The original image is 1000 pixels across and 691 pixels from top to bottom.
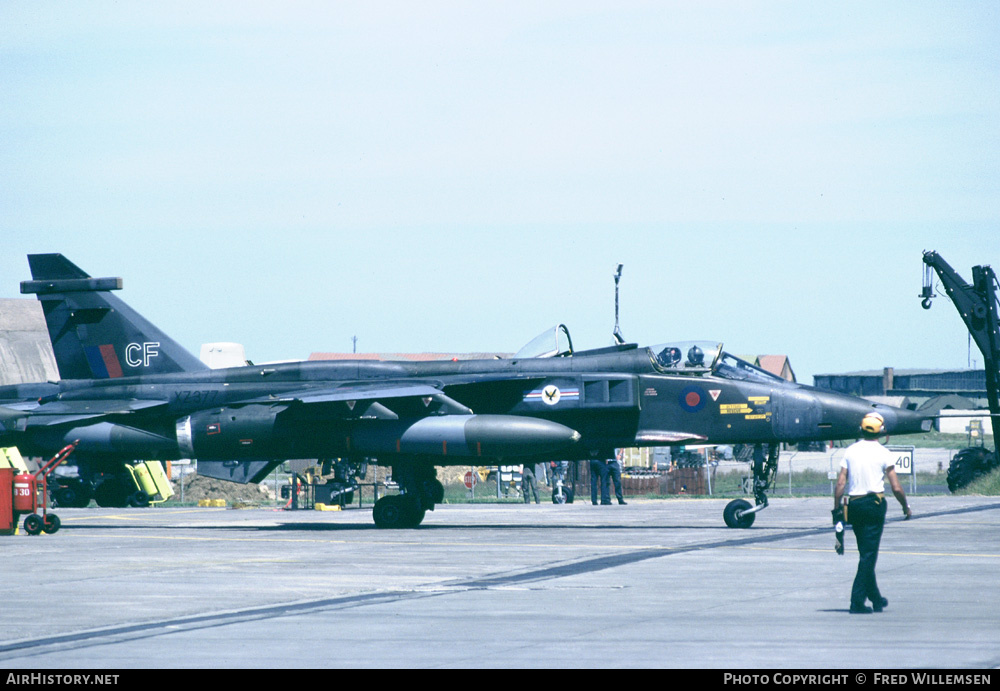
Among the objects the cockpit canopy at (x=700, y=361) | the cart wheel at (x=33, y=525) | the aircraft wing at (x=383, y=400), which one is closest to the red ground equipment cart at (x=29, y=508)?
the cart wheel at (x=33, y=525)

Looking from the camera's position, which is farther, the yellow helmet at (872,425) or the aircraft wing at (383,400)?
the aircraft wing at (383,400)

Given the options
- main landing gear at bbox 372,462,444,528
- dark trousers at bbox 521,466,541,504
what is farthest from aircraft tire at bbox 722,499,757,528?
dark trousers at bbox 521,466,541,504

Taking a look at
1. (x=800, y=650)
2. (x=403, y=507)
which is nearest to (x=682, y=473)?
(x=403, y=507)

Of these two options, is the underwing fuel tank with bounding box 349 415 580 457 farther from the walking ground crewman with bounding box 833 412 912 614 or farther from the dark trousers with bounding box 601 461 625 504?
the dark trousers with bounding box 601 461 625 504

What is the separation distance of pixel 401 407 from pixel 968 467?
1836 centimetres

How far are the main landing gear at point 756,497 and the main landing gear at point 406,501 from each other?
5473mm

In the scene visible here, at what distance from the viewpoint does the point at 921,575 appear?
44.2ft

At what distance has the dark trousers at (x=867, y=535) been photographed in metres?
10.5

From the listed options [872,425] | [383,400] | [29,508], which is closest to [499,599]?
[872,425]

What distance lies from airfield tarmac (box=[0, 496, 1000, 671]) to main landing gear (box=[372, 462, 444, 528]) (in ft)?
3.92

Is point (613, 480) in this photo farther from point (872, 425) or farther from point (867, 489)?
point (867, 489)

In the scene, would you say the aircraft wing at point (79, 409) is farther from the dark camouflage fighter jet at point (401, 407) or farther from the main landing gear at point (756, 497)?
the main landing gear at point (756, 497)

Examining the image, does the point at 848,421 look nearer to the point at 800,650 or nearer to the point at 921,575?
the point at 921,575

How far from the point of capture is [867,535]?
35.7 ft
